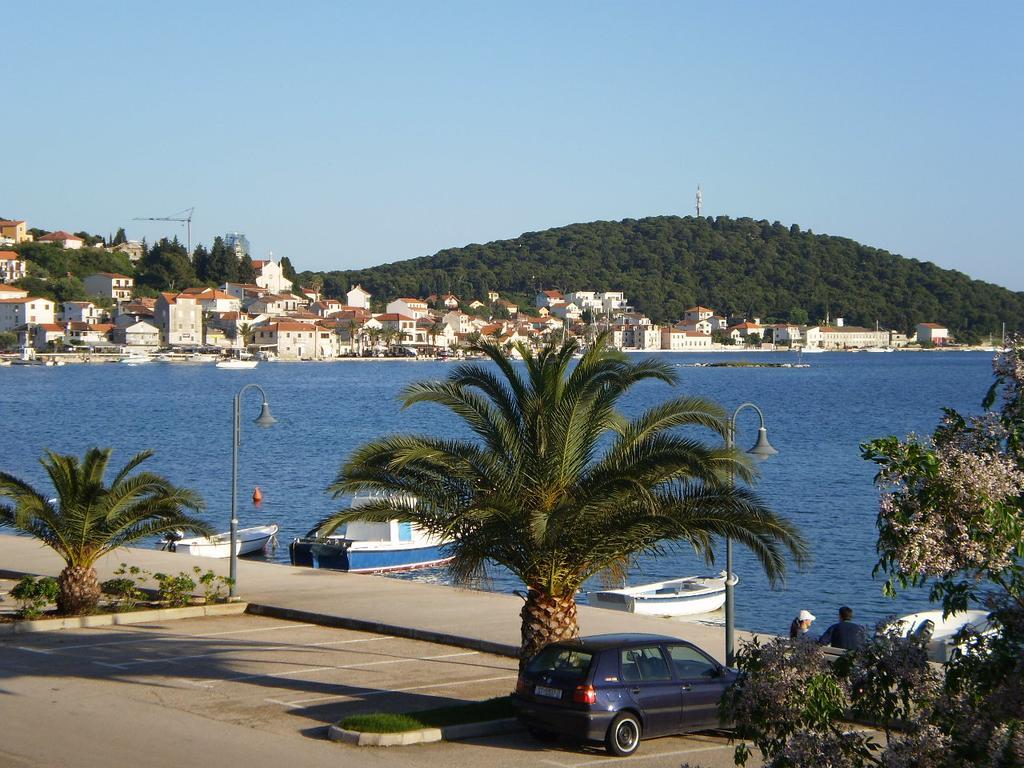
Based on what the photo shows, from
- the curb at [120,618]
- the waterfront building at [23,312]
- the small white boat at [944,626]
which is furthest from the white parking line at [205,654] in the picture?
the waterfront building at [23,312]

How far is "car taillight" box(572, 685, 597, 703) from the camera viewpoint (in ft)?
42.2

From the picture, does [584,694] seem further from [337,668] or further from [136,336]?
[136,336]

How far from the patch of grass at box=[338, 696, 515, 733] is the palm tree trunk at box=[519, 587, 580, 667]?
26.8 inches

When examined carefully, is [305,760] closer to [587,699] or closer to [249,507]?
[587,699]

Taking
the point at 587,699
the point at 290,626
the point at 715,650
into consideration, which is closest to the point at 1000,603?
the point at 587,699

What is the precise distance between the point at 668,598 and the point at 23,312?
18407 centimetres

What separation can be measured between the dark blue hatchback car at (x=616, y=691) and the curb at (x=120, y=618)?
938cm

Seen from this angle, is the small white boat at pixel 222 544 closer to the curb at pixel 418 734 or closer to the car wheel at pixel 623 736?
the curb at pixel 418 734

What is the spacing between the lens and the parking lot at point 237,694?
13086 mm

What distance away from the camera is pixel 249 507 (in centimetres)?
4866

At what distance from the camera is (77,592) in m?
20.8

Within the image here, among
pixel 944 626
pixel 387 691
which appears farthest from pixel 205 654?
pixel 944 626

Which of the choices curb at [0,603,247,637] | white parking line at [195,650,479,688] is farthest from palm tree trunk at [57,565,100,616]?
white parking line at [195,650,479,688]

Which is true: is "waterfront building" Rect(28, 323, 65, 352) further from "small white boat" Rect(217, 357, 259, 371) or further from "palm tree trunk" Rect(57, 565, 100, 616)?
"palm tree trunk" Rect(57, 565, 100, 616)
